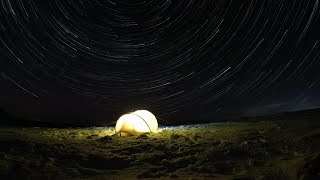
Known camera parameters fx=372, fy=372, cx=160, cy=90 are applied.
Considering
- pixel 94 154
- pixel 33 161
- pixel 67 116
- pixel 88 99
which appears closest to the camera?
pixel 33 161

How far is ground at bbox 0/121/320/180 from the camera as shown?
5.54m

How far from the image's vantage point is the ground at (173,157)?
18.2 feet

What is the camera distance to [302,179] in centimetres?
453

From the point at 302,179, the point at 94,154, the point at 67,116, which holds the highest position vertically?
the point at 67,116

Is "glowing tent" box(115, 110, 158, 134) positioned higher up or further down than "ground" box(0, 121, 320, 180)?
higher up

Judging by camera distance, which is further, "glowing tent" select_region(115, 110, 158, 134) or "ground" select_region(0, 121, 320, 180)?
"glowing tent" select_region(115, 110, 158, 134)

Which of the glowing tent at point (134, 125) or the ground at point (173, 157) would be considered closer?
the ground at point (173, 157)

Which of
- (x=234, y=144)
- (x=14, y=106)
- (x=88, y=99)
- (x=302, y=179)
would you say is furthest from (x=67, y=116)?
(x=302, y=179)

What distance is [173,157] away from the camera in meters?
7.27

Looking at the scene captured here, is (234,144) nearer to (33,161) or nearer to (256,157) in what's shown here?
→ (256,157)

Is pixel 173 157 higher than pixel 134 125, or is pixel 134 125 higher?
pixel 134 125

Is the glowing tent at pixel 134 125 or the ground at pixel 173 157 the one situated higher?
the glowing tent at pixel 134 125

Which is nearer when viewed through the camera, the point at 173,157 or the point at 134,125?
the point at 173,157

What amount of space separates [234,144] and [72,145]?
3815mm
